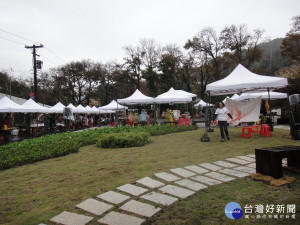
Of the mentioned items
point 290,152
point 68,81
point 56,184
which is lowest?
point 56,184

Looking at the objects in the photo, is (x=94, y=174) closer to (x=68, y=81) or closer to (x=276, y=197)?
(x=276, y=197)

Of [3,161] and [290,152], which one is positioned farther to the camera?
[3,161]

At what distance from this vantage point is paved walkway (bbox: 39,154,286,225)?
2748 mm

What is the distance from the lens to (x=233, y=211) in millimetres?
2729

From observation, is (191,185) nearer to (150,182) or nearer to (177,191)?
(177,191)

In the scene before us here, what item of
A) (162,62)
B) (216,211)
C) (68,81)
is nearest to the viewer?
(216,211)

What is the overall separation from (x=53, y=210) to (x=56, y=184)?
129 cm

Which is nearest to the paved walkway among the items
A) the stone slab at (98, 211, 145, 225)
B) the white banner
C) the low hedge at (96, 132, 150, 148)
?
the stone slab at (98, 211, 145, 225)

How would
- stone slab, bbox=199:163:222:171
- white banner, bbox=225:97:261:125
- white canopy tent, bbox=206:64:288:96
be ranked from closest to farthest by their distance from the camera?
1. stone slab, bbox=199:163:222:171
2. white canopy tent, bbox=206:64:288:96
3. white banner, bbox=225:97:261:125

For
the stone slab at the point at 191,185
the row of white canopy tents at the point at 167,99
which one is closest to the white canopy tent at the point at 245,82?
the row of white canopy tents at the point at 167,99

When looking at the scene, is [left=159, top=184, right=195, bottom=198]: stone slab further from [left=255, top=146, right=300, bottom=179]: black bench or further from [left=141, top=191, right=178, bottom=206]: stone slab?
[left=255, top=146, right=300, bottom=179]: black bench

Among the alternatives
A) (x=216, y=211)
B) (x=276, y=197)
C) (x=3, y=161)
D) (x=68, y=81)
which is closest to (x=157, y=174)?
(x=216, y=211)

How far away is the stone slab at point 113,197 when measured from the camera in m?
3.21

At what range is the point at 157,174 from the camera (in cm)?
435
